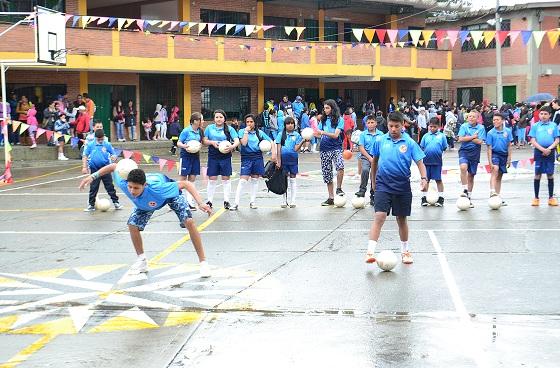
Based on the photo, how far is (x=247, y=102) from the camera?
38.2m

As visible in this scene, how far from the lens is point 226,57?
3384cm

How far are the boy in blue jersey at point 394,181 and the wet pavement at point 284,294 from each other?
0.41m

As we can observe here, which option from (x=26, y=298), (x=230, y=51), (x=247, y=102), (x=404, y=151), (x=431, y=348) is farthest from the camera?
(x=247, y=102)

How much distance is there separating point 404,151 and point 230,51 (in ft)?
80.7

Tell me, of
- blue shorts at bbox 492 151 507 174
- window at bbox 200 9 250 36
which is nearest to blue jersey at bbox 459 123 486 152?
blue shorts at bbox 492 151 507 174

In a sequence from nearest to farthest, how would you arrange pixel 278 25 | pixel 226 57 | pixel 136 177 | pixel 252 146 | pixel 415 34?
pixel 136 177, pixel 252 146, pixel 415 34, pixel 226 57, pixel 278 25

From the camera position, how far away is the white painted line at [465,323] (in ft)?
20.7

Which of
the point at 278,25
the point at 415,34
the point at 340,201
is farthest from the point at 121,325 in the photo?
the point at 278,25

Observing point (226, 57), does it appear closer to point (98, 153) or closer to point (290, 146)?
point (98, 153)

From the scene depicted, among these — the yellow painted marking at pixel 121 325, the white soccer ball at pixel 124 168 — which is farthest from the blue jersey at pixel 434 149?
the yellow painted marking at pixel 121 325

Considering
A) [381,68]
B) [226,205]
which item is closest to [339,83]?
[381,68]

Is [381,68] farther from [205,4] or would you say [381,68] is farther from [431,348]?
[431,348]

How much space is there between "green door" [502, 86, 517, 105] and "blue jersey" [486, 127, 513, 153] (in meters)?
30.9

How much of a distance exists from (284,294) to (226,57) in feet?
86.1
